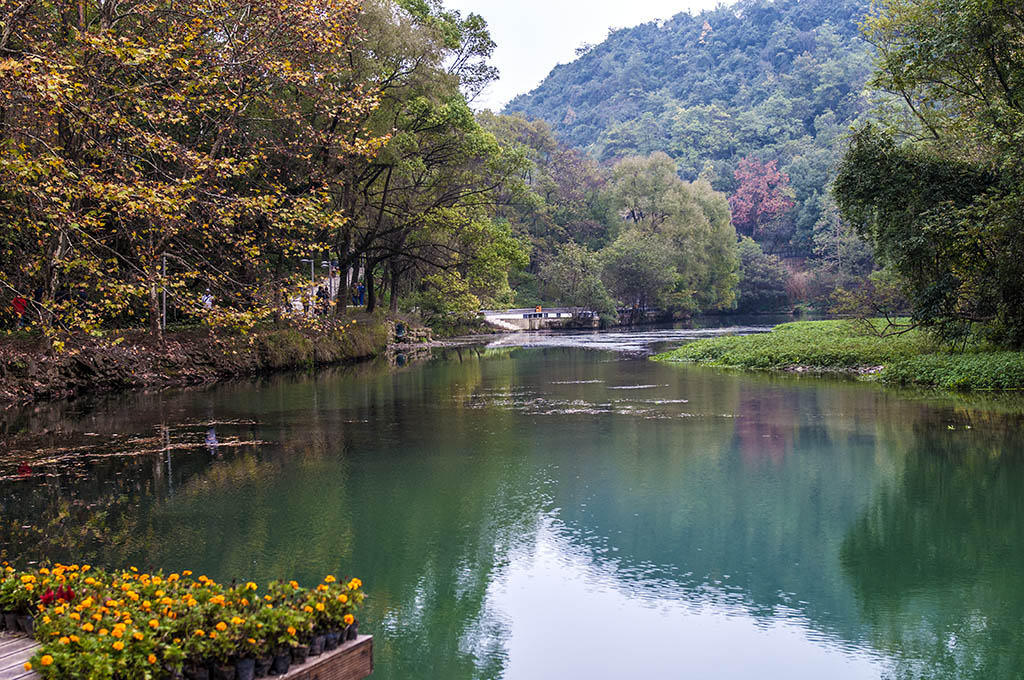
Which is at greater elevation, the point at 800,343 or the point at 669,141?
the point at 669,141

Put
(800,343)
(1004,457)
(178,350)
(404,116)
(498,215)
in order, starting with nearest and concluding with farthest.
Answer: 1. (1004,457)
2. (178,350)
3. (800,343)
4. (404,116)
5. (498,215)

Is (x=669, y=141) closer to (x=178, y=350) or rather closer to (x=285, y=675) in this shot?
(x=178, y=350)

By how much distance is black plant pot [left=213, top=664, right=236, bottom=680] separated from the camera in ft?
14.3

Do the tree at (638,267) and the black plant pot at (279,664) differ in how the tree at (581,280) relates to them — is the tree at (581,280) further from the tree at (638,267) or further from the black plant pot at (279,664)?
the black plant pot at (279,664)

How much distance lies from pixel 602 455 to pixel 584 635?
6.33 meters

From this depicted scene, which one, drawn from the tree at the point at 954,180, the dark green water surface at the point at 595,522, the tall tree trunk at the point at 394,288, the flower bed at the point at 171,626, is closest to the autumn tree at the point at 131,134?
the dark green water surface at the point at 595,522

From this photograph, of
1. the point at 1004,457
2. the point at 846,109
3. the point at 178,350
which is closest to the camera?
the point at 1004,457

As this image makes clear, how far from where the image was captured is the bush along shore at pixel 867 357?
19.6 meters

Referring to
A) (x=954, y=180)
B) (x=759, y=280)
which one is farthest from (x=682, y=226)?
(x=954, y=180)

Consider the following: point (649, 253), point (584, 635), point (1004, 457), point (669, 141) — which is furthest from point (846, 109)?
point (584, 635)

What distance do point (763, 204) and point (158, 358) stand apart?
74.5 metres

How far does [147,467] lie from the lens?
12.3 metres

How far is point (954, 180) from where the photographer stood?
1969cm

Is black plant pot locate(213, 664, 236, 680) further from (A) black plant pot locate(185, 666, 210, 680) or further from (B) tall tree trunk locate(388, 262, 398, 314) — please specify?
(B) tall tree trunk locate(388, 262, 398, 314)
